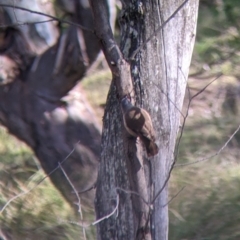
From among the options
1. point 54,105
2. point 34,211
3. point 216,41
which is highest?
point 216,41

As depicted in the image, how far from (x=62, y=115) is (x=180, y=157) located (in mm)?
1387

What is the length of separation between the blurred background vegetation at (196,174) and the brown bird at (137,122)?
5.02 feet

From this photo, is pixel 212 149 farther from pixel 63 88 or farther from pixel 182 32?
pixel 182 32

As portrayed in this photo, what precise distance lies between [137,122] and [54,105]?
2.43 m

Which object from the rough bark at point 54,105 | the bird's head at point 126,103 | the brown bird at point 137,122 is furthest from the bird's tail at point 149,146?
the rough bark at point 54,105

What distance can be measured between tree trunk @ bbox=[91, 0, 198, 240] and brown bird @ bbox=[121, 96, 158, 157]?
184 millimetres

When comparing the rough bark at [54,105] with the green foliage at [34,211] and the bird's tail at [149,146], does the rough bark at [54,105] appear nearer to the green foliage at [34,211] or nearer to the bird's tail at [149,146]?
the green foliage at [34,211]

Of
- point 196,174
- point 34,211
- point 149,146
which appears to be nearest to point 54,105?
point 34,211

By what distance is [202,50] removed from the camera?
7453 millimetres

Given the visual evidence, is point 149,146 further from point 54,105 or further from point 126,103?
point 54,105

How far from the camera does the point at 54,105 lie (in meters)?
4.29

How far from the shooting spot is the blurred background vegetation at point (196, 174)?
420 cm

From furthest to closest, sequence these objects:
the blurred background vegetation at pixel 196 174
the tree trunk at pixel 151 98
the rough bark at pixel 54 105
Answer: the blurred background vegetation at pixel 196 174, the rough bark at pixel 54 105, the tree trunk at pixel 151 98

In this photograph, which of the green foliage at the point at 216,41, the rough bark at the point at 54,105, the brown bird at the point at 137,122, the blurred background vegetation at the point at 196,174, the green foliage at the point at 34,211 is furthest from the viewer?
the green foliage at the point at 216,41
